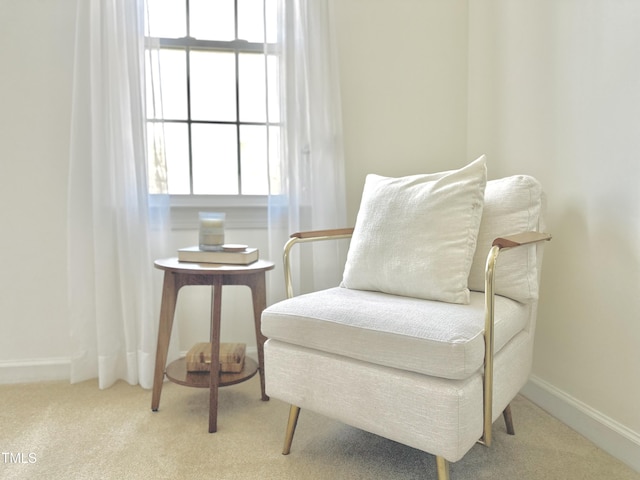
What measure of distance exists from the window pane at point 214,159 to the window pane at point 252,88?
0.11 metres

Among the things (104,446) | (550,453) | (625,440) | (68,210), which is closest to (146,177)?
(68,210)

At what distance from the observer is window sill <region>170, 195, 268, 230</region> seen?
2145 millimetres

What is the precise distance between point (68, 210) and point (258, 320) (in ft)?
3.16

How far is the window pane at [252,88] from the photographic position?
228 cm

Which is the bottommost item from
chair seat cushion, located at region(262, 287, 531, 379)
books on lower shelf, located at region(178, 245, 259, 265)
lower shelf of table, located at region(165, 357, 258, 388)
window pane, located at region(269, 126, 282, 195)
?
lower shelf of table, located at region(165, 357, 258, 388)

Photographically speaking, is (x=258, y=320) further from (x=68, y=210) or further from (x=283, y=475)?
(x=68, y=210)

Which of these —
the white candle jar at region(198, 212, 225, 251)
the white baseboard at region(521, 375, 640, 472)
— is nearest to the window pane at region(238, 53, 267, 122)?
the white candle jar at region(198, 212, 225, 251)

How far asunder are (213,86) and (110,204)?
30.0 inches

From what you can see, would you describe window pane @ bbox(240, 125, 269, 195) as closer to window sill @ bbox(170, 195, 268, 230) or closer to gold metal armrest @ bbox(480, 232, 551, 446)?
window sill @ bbox(170, 195, 268, 230)

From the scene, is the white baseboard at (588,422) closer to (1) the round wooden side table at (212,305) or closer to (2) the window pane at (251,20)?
(1) the round wooden side table at (212,305)

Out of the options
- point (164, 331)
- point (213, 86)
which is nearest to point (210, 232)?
point (164, 331)

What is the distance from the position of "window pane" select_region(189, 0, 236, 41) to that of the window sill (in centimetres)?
78

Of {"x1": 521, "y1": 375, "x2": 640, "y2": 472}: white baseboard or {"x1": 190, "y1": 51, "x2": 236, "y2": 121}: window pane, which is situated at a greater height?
{"x1": 190, "y1": 51, "x2": 236, "y2": 121}: window pane

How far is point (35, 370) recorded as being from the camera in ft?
6.73
